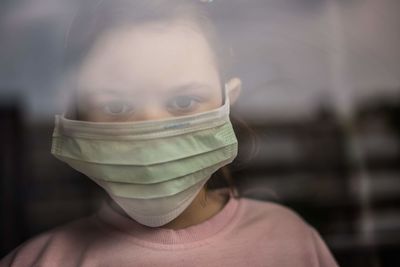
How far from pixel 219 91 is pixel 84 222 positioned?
452 mm

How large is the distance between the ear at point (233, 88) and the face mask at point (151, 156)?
0.30 feet

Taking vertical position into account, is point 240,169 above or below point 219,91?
below

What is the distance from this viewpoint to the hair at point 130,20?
1207mm

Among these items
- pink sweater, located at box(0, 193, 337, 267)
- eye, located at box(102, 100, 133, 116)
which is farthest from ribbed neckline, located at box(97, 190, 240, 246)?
eye, located at box(102, 100, 133, 116)

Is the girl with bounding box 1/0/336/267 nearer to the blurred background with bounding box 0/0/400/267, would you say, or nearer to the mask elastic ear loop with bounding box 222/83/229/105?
the mask elastic ear loop with bounding box 222/83/229/105

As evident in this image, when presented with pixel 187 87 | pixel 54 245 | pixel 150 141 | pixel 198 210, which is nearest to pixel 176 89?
pixel 187 87

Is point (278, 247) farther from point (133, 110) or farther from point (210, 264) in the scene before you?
point (133, 110)

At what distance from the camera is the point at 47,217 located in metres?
1.61

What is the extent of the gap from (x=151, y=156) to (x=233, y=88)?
31cm

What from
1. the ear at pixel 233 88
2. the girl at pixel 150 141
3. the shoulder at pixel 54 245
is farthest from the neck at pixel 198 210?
the ear at pixel 233 88

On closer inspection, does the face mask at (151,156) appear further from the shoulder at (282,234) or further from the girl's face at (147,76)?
the shoulder at (282,234)

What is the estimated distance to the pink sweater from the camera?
1232 mm

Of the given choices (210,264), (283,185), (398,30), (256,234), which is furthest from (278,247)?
(398,30)

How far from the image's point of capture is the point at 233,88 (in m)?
1.33
